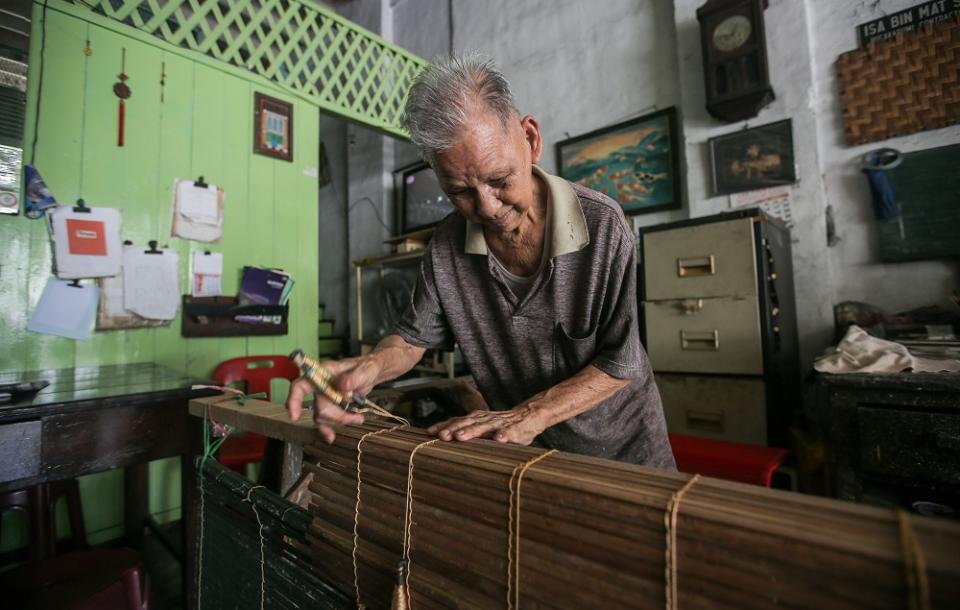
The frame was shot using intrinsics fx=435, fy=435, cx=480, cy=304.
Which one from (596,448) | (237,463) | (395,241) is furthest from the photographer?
(395,241)

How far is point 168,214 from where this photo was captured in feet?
8.04

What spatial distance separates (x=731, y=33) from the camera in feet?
7.97

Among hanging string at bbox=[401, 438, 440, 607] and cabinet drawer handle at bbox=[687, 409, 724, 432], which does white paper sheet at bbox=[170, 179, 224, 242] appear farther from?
cabinet drawer handle at bbox=[687, 409, 724, 432]

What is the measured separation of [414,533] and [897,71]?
299 centimetres

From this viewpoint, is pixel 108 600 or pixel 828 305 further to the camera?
pixel 828 305

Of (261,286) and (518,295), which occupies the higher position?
(261,286)

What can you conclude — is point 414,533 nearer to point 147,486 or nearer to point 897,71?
point 147,486

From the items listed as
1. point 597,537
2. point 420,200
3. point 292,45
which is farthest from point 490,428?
point 420,200

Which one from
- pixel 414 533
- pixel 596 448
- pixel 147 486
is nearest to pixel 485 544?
pixel 414 533

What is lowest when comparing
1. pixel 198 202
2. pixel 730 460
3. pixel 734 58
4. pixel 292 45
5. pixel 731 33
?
pixel 730 460

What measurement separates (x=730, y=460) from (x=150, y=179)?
3.14 metres

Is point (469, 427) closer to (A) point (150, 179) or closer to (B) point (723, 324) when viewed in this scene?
(B) point (723, 324)

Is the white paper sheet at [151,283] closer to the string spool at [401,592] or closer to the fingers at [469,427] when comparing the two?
the fingers at [469,427]

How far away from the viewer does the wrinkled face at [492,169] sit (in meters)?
0.85
